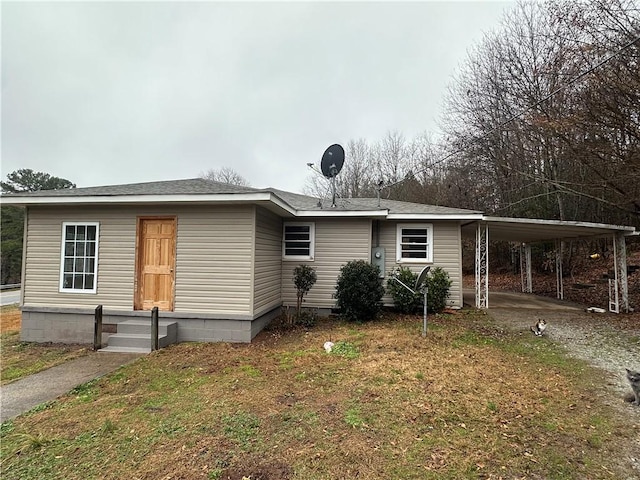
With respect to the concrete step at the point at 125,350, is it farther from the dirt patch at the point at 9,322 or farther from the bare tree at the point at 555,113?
the bare tree at the point at 555,113

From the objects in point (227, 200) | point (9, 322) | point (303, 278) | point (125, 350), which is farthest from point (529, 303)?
point (9, 322)

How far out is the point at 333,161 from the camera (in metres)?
9.18

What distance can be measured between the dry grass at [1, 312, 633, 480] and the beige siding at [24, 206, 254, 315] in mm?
1350

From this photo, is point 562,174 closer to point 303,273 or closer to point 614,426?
point 303,273

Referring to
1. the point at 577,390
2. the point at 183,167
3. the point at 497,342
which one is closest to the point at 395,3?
the point at 497,342

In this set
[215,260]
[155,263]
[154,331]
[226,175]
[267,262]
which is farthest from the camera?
[226,175]

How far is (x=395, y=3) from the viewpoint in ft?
33.2

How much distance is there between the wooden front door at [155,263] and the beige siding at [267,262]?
168cm

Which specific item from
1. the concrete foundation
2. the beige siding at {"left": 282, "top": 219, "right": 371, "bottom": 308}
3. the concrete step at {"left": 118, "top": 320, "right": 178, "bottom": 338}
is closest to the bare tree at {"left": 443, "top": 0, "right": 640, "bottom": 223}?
the beige siding at {"left": 282, "top": 219, "right": 371, "bottom": 308}

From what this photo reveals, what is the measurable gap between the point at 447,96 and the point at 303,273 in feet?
46.4

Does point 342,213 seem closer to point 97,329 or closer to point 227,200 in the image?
point 227,200

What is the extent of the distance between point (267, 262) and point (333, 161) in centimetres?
369

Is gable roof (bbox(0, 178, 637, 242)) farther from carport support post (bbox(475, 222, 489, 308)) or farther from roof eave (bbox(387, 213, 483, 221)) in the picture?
carport support post (bbox(475, 222, 489, 308))

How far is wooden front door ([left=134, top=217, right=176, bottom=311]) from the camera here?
648cm
